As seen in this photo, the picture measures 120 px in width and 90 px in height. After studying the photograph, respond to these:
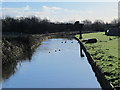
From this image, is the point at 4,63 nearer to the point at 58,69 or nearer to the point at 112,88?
the point at 58,69

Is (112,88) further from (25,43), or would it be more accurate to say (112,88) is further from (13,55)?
(25,43)

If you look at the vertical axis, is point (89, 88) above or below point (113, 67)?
below

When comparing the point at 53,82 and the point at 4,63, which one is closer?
the point at 53,82

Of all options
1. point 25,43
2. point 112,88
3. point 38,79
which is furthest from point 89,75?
point 25,43

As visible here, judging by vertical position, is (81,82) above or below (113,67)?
below

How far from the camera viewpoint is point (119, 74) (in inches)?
511

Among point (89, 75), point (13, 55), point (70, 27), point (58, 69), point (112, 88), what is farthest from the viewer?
point (70, 27)

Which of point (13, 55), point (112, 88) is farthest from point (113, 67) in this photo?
point (13, 55)

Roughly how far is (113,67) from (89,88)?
2.01 metres

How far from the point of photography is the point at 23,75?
60.0 feet

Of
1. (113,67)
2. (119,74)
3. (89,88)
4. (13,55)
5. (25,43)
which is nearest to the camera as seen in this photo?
(119,74)

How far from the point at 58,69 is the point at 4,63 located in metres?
4.55

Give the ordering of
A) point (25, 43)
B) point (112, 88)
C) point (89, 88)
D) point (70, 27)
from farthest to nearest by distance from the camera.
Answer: point (70, 27)
point (25, 43)
point (89, 88)
point (112, 88)

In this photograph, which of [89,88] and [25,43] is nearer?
[89,88]
